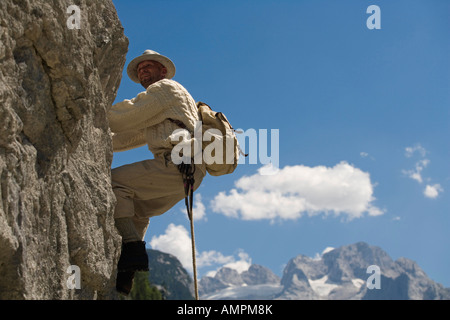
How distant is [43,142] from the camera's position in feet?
16.9

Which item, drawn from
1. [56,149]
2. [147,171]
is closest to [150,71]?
[147,171]

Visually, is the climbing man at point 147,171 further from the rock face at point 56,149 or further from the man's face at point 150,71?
the rock face at point 56,149

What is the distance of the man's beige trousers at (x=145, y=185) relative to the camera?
675cm

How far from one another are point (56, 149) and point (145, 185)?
5.62 ft

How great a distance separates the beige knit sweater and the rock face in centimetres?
63

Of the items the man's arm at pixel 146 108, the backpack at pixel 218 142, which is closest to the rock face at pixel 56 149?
the man's arm at pixel 146 108

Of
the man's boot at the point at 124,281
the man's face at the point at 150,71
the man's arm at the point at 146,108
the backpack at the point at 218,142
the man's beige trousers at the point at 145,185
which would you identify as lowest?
the man's boot at the point at 124,281

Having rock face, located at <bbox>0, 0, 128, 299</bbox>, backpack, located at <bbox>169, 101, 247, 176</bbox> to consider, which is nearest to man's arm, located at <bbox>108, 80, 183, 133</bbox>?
backpack, located at <bbox>169, 101, 247, 176</bbox>

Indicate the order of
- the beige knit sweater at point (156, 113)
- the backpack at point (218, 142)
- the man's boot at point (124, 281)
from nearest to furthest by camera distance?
the man's boot at point (124, 281) < the beige knit sweater at point (156, 113) < the backpack at point (218, 142)

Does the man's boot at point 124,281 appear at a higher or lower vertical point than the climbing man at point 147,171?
lower

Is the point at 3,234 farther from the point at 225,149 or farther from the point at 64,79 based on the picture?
the point at 225,149

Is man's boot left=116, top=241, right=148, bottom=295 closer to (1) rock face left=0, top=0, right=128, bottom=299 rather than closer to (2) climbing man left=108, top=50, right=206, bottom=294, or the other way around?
(2) climbing man left=108, top=50, right=206, bottom=294

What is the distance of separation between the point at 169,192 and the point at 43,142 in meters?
2.19
